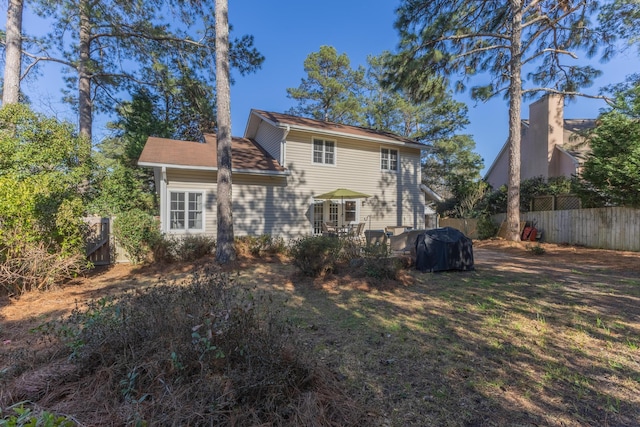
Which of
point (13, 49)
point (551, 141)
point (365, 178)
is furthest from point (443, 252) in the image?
point (551, 141)

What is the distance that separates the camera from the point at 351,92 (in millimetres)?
25203

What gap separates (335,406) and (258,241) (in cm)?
821

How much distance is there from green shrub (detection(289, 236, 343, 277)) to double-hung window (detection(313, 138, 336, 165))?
7554mm

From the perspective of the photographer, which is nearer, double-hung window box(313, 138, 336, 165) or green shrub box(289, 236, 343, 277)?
green shrub box(289, 236, 343, 277)

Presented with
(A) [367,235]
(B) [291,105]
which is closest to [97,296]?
(A) [367,235]

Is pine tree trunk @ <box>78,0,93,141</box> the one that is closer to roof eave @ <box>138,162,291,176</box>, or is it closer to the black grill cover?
roof eave @ <box>138,162,291,176</box>

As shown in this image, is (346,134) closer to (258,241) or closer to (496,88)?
(258,241)

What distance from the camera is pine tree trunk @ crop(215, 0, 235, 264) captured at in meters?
8.41

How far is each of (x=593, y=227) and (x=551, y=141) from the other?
9.21 meters

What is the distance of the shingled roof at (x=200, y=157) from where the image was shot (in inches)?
407

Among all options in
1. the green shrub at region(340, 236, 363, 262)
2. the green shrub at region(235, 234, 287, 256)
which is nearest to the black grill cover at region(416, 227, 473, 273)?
the green shrub at region(340, 236, 363, 262)

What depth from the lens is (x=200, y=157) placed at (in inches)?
447

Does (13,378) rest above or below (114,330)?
below

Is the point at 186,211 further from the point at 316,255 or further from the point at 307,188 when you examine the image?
the point at 316,255
